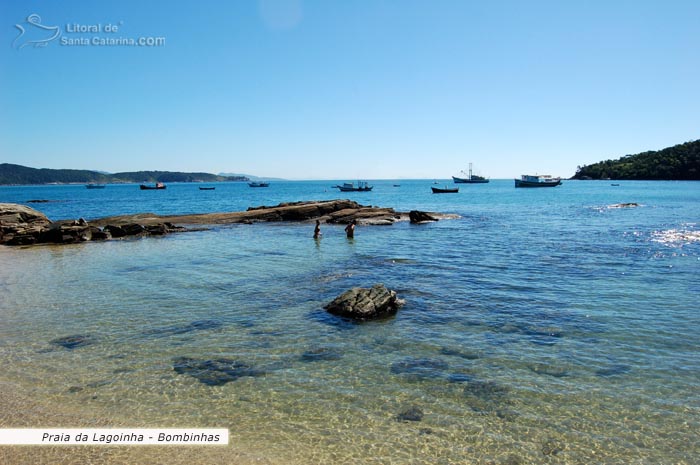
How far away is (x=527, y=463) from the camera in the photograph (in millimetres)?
7316

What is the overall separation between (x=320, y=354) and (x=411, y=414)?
3.86m

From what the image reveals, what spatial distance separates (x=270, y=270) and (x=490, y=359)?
1549 cm

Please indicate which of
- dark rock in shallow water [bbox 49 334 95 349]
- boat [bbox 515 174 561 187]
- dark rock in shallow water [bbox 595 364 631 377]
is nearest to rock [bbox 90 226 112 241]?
dark rock in shallow water [bbox 49 334 95 349]

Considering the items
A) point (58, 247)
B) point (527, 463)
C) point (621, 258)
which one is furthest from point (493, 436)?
point (58, 247)

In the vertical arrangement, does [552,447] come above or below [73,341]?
below

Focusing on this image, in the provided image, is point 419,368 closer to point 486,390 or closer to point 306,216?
point 486,390

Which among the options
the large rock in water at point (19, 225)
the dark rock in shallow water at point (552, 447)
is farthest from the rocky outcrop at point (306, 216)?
the dark rock in shallow water at point (552, 447)

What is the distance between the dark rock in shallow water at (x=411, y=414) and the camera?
873cm

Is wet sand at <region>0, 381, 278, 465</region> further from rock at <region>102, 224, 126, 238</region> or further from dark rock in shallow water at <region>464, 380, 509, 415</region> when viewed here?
rock at <region>102, 224, 126, 238</region>

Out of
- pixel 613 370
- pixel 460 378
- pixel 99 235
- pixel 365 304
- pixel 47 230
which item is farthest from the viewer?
pixel 99 235

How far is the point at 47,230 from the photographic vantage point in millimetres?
39031

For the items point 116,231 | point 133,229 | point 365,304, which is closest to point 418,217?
point 133,229

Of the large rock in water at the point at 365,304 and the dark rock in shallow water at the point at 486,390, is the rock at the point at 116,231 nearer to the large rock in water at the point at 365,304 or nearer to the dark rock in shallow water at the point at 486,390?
the large rock in water at the point at 365,304

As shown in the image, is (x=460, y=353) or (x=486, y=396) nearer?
(x=486, y=396)
